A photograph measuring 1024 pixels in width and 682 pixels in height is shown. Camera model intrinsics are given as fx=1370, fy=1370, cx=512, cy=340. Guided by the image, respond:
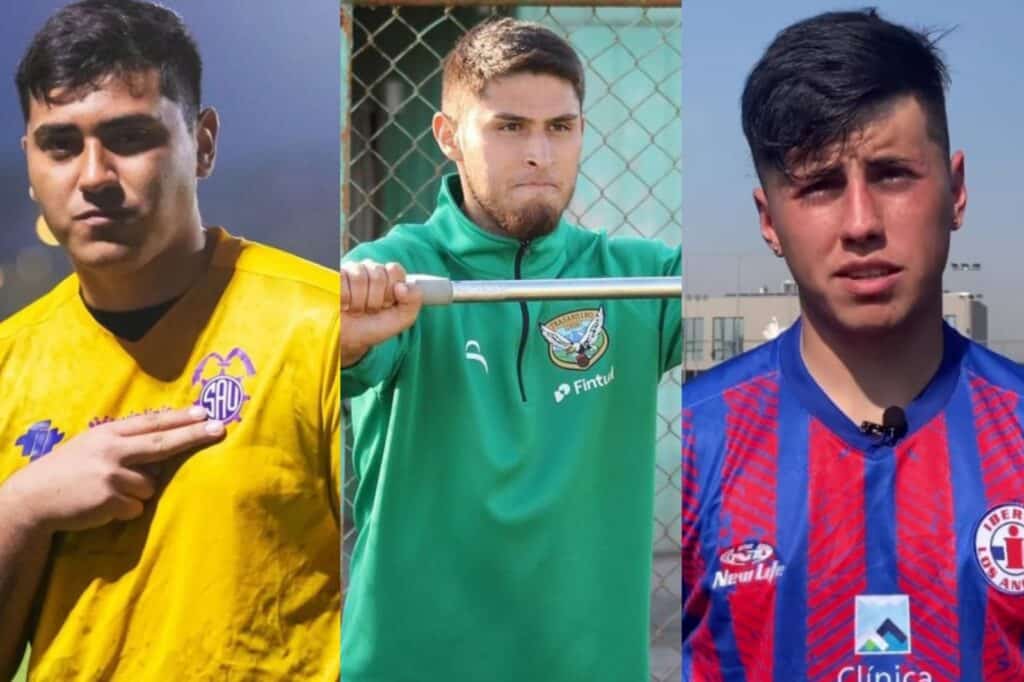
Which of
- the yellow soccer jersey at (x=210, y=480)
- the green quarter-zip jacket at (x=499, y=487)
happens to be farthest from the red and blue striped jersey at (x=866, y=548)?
the yellow soccer jersey at (x=210, y=480)

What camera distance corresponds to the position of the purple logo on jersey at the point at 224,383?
261 centimetres

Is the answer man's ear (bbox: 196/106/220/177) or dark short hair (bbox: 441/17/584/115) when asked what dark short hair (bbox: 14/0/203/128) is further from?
dark short hair (bbox: 441/17/584/115)

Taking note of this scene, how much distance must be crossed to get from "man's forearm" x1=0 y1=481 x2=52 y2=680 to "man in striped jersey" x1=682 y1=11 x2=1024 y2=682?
124 cm

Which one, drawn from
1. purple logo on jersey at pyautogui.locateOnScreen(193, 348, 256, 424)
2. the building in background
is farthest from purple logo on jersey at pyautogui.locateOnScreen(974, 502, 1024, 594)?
purple logo on jersey at pyautogui.locateOnScreen(193, 348, 256, 424)

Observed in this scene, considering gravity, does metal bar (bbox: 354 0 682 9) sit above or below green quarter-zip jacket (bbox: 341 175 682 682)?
above

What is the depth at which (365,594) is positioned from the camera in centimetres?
272

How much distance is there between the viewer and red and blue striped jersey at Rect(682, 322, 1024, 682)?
97.7 inches

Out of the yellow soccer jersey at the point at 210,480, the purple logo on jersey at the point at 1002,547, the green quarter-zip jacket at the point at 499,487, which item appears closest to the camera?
the purple logo on jersey at the point at 1002,547

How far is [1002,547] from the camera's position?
2496 millimetres

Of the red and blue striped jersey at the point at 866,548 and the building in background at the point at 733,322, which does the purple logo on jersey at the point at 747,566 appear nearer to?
the red and blue striped jersey at the point at 866,548

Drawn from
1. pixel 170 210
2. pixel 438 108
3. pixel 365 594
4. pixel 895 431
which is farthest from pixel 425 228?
pixel 895 431

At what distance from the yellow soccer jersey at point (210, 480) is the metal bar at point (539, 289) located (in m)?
0.20

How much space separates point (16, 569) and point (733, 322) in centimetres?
145

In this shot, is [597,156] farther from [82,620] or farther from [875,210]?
[82,620]
